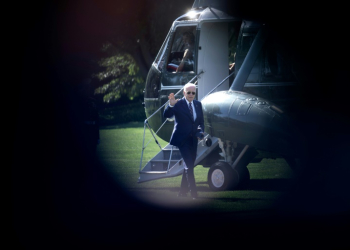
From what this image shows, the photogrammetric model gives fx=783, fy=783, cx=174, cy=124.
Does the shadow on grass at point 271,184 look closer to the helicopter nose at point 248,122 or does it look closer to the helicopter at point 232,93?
the helicopter at point 232,93

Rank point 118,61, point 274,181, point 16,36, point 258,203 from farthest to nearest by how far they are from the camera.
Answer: point 118,61 → point 16,36 → point 274,181 → point 258,203

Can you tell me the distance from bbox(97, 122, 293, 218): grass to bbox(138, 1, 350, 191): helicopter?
349 mm

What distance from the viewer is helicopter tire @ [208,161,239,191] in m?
12.9

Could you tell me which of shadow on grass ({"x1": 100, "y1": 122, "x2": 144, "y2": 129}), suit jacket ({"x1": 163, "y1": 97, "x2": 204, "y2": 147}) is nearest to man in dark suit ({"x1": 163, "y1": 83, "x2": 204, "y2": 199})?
suit jacket ({"x1": 163, "y1": 97, "x2": 204, "y2": 147})

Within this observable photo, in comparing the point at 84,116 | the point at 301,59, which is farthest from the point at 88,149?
the point at 301,59

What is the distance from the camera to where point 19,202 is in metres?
11.8

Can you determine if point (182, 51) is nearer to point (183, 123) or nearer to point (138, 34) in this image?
point (183, 123)

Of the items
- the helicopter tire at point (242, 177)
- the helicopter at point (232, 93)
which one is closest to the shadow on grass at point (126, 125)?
the helicopter at point (232, 93)

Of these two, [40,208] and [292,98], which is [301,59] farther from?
[40,208]

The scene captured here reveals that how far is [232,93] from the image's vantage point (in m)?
12.7

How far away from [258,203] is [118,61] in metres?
42.4

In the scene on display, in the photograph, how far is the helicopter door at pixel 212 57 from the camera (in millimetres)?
14352

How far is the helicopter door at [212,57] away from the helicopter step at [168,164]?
1133 millimetres

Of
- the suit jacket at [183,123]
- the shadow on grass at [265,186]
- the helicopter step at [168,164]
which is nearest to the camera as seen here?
the suit jacket at [183,123]
